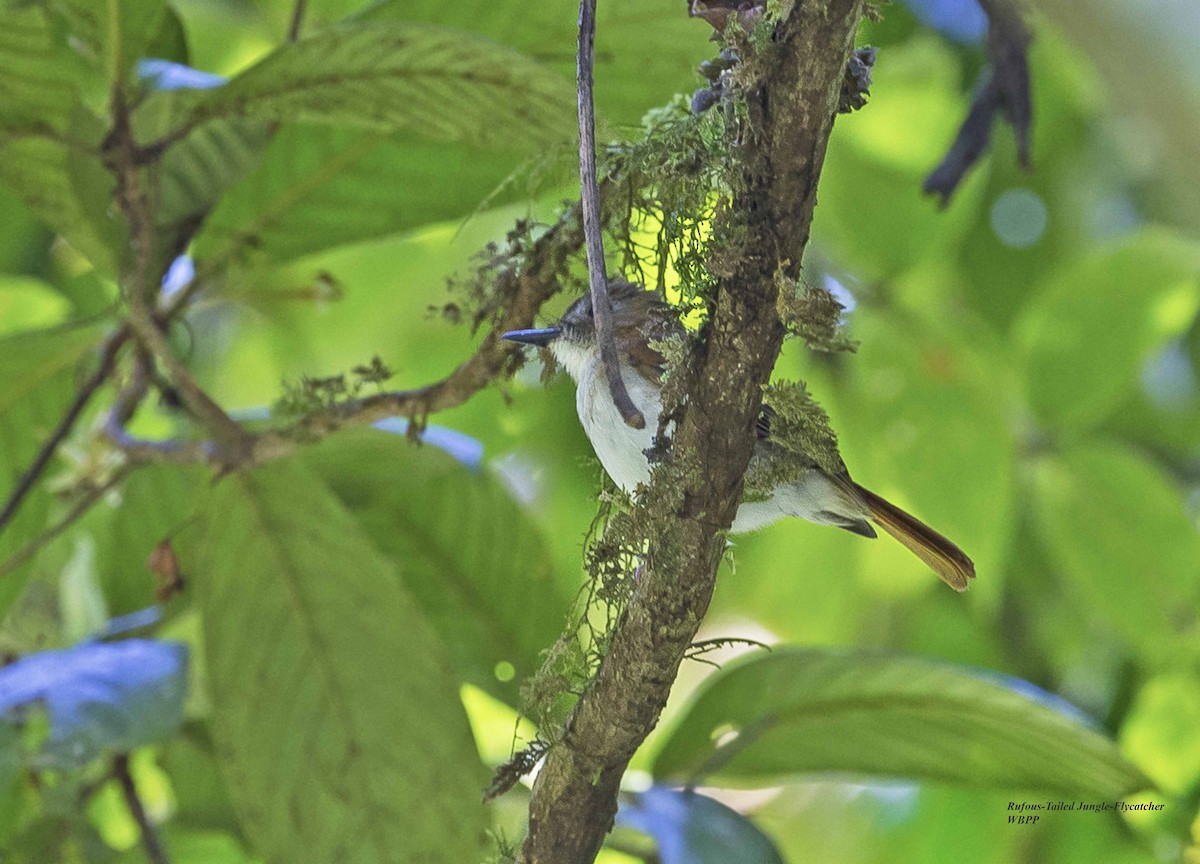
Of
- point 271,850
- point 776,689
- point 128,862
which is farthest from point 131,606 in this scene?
point 776,689

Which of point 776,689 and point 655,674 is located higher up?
point 655,674

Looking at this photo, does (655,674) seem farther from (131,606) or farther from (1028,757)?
(131,606)

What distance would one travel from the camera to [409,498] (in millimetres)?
2141

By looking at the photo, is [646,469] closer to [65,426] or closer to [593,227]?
[593,227]

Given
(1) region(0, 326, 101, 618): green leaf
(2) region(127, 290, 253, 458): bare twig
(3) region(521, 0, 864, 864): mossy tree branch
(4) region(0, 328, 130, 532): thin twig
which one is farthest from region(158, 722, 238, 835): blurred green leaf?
(3) region(521, 0, 864, 864): mossy tree branch

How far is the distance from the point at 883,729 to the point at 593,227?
1.13 meters

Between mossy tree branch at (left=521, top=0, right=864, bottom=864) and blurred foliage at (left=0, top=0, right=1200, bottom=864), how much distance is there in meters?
0.17

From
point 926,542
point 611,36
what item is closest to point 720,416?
point 926,542

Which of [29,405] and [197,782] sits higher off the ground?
[29,405]

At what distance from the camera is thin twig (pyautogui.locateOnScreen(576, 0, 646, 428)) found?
89cm

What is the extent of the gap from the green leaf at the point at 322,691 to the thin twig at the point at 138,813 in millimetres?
148

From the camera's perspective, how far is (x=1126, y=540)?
2.13 metres

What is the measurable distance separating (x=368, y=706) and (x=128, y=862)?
549 millimetres

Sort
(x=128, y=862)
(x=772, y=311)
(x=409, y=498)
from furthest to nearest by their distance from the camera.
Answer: (x=409, y=498), (x=128, y=862), (x=772, y=311)
